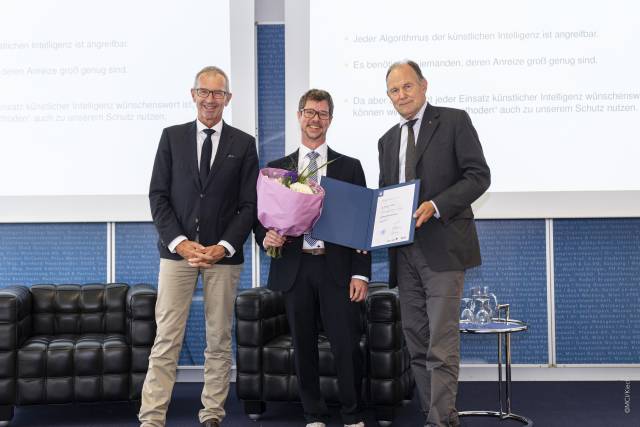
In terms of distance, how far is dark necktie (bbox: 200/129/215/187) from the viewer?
333 cm

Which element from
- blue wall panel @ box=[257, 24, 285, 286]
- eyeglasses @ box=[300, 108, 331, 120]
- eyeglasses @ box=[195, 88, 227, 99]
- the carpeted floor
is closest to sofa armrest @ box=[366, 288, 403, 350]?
the carpeted floor

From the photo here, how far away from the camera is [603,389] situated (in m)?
4.45

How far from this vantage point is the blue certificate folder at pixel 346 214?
304cm

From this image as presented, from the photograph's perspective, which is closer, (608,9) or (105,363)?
(105,363)

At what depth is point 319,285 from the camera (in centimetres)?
320

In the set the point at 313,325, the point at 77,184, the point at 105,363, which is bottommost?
the point at 105,363

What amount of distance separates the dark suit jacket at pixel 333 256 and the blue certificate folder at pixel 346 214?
5.9 inches

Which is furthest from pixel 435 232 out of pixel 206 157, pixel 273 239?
pixel 206 157

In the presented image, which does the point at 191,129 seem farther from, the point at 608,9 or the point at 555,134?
the point at 608,9

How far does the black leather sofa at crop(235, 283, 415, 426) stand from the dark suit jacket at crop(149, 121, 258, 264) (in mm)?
561

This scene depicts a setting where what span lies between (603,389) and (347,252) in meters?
2.32

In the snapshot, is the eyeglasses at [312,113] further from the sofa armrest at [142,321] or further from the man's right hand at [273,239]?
the sofa armrest at [142,321]

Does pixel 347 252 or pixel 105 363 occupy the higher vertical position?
pixel 347 252

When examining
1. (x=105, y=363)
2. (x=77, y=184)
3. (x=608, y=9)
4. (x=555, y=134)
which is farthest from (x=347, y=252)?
(x=608, y=9)
